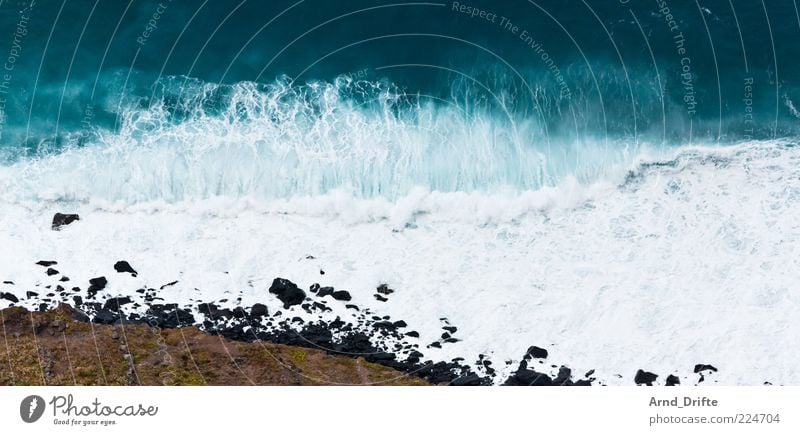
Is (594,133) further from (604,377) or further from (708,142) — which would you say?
(604,377)

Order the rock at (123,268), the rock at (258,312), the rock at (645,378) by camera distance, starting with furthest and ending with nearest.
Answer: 1. the rock at (123,268)
2. the rock at (258,312)
3. the rock at (645,378)

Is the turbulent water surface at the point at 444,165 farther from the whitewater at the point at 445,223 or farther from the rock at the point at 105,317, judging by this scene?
the rock at the point at 105,317

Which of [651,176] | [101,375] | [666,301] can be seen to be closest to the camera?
[101,375]

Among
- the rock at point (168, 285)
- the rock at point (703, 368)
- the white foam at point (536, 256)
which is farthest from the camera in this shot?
the rock at point (168, 285)

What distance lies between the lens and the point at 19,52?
75312 mm

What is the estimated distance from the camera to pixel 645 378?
204ft

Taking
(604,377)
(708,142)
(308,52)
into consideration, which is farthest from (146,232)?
(708,142)

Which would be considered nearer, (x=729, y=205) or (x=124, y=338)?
(x=124, y=338)

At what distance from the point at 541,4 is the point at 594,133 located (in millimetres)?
10387

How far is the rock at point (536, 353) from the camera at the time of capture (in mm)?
63406

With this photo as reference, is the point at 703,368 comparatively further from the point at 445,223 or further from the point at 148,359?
the point at 148,359
